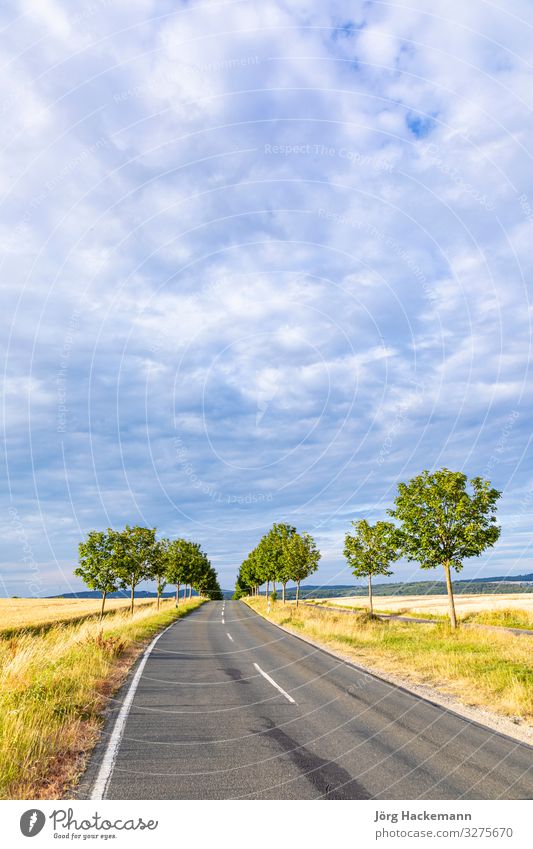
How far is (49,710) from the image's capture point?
282 inches

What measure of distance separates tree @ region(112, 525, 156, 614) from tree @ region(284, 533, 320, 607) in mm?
12755

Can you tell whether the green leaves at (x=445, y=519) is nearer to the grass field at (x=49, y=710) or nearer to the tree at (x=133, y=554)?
the grass field at (x=49, y=710)

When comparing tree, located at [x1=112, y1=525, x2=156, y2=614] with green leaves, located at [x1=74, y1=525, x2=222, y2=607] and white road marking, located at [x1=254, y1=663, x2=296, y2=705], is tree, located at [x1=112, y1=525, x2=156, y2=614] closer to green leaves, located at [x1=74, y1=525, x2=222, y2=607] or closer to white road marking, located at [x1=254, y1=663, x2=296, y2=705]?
green leaves, located at [x1=74, y1=525, x2=222, y2=607]

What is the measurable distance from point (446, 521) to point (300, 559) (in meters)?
25.2

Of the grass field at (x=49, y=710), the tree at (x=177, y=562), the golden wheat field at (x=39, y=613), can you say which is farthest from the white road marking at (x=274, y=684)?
the tree at (x=177, y=562)

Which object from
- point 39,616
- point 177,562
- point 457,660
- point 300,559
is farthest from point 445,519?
point 177,562

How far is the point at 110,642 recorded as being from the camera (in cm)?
1464

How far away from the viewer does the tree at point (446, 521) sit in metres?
21.7

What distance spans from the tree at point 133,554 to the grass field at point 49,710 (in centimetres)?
2662

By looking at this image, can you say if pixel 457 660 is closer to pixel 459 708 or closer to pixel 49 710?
pixel 459 708

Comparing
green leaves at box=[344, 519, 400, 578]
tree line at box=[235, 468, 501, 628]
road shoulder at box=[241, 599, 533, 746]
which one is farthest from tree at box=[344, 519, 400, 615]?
road shoulder at box=[241, 599, 533, 746]

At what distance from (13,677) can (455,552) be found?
18.8 metres
